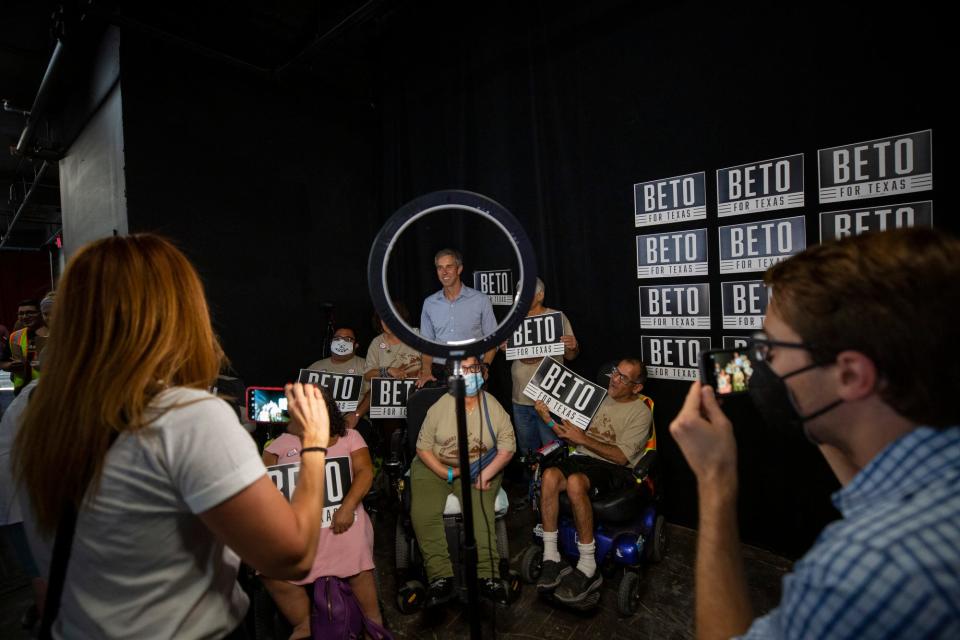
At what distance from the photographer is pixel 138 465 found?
2.80ft

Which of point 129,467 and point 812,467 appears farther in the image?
point 812,467

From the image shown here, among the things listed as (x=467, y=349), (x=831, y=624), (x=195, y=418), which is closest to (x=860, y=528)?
(x=831, y=624)

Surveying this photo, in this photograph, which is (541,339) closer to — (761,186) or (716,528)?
(761,186)

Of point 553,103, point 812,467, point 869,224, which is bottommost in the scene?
point 812,467

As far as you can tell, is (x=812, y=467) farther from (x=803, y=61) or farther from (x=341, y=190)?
(x=341, y=190)

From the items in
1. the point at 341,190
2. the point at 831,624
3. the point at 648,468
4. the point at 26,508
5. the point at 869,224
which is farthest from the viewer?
the point at 341,190

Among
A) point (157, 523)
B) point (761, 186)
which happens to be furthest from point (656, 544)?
point (157, 523)

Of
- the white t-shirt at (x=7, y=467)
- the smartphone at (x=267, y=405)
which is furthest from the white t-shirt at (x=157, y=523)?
the white t-shirt at (x=7, y=467)

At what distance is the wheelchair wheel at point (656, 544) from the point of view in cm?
298

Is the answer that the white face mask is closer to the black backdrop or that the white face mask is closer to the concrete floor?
the black backdrop

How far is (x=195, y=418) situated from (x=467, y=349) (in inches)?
23.9

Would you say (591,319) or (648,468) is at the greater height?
(591,319)

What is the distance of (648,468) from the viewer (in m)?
2.89

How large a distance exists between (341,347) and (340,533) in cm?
215
